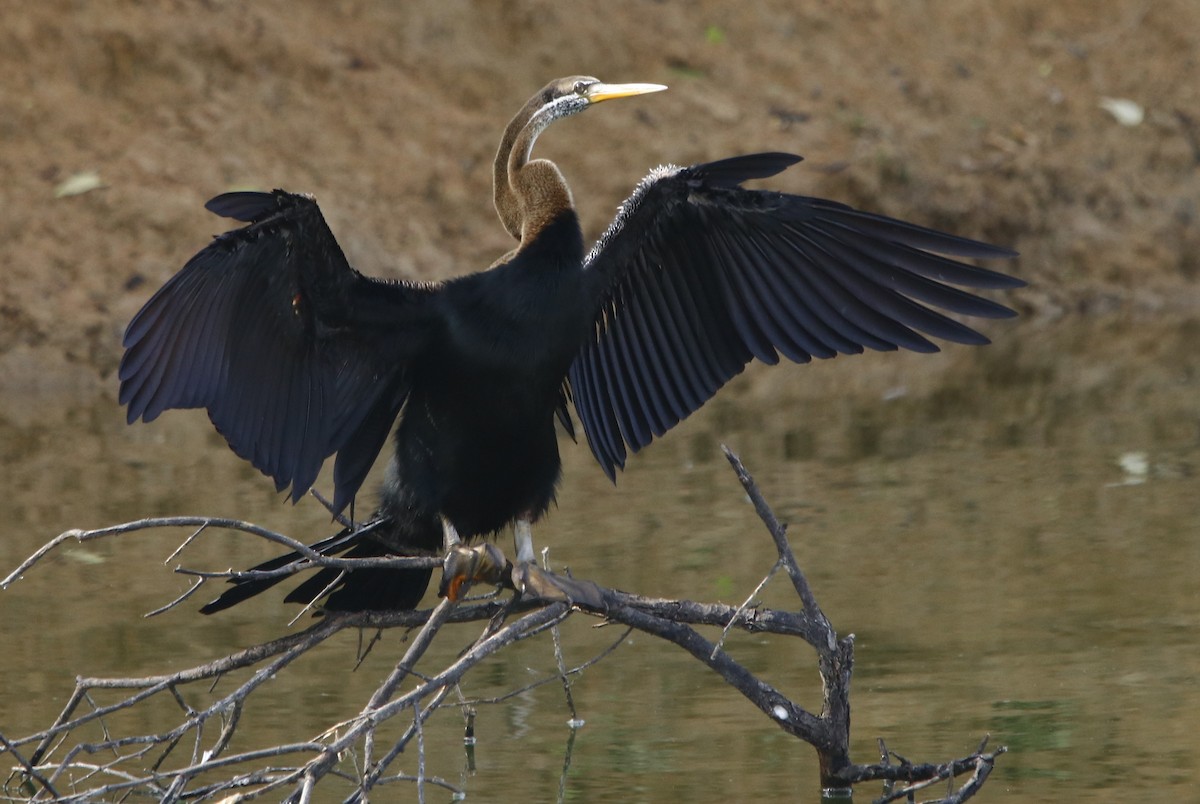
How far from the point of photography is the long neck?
4.73 m

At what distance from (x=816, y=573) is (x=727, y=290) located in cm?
194

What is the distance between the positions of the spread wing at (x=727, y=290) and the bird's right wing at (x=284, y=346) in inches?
22.6

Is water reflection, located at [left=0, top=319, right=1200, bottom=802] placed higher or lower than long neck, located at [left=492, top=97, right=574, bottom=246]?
lower

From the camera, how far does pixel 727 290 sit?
502cm

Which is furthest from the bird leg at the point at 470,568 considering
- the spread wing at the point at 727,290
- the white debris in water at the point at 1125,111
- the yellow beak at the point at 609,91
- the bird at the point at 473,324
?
the white debris in water at the point at 1125,111

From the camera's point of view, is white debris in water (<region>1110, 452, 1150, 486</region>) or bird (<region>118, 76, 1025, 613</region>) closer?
bird (<region>118, 76, 1025, 613</region>)

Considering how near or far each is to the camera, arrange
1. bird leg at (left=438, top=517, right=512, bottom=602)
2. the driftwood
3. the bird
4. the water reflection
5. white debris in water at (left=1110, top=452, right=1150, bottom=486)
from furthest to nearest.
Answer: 1. white debris in water at (left=1110, top=452, right=1150, bottom=486)
2. the water reflection
3. the bird
4. bird leg at (left=438, top=517, right=512, bottom=602)
5. the driftwood

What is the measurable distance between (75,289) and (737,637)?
7.09 meters

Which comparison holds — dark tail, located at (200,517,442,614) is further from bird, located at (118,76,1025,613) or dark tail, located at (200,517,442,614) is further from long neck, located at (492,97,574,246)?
long neck, located at (492,97,574,246)

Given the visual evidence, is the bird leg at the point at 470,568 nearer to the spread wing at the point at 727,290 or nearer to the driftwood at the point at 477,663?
the driftwood at the point at 477,663

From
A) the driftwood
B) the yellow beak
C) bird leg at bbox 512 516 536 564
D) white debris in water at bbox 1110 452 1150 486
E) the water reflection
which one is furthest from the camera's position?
white debris in water at bbox 1110 452 1150 486

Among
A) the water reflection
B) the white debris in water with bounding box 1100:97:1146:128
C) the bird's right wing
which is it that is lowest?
the water reflection

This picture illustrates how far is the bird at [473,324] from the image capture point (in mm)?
4496

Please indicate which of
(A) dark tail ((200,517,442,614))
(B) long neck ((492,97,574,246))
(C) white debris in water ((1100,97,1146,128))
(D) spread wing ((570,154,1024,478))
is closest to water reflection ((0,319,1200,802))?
(A) dark tail ((200,517,442,614))
